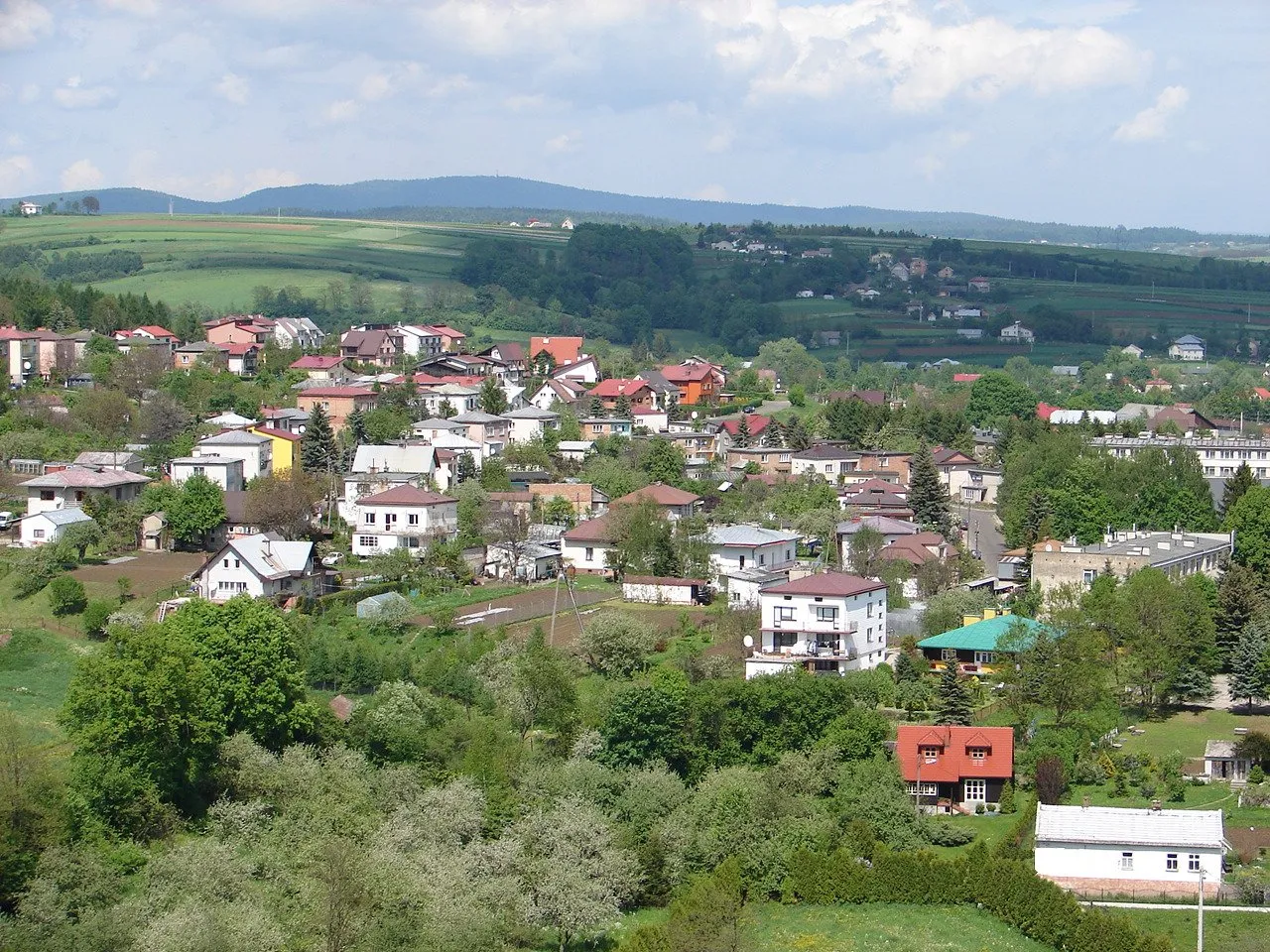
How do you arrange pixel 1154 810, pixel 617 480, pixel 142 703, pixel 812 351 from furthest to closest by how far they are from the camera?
1. pixel 812 351
2. pixel 617 480
3. pixel 142 703
4. pixel 1154 810

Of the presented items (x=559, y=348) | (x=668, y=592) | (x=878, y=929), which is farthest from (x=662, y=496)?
(x=559, y=348)

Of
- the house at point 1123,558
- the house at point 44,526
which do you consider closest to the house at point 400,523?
the house at point 44,526

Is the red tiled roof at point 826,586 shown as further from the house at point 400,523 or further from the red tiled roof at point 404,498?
the red tiled roof at point 404,498

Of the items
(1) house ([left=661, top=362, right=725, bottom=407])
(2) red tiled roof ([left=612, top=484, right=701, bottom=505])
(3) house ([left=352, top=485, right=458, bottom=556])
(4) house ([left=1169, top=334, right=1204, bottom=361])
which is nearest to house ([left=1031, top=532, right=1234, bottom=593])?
(2) red tiled roof ([left=612, top=484, right=701, bottom=505])

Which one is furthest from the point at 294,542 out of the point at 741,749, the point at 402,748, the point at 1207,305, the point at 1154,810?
the point at 1207,305

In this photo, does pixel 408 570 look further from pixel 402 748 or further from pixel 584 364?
pixel 584 364

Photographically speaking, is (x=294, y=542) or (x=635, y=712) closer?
(x=635, y=712)

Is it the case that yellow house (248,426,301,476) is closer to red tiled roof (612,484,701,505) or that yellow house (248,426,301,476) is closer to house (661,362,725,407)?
red tiled roof (612,484,701,505)
